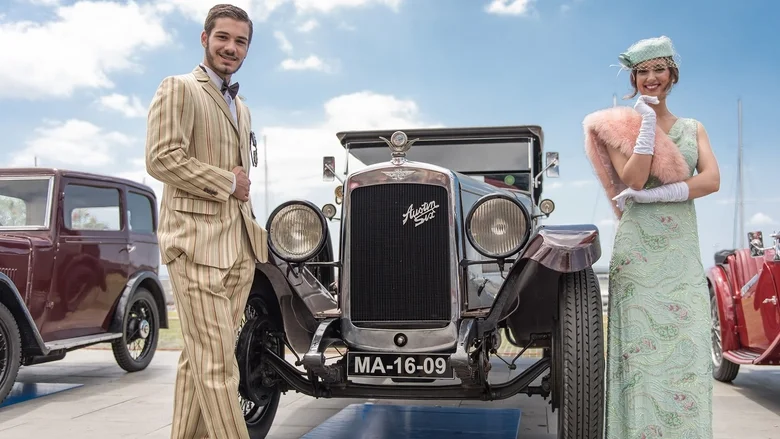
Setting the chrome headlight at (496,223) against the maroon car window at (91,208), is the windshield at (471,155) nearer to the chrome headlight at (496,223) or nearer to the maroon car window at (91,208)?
the chrome headlight at (496,223)

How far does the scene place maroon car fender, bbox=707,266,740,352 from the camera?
508 cm

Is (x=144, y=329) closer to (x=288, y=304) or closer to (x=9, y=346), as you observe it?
(x=9, y=346)

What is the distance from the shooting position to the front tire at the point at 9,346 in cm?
462

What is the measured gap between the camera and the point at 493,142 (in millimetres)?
4707

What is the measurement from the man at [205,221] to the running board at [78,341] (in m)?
3.30

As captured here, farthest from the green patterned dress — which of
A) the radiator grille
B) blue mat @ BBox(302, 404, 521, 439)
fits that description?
blue mat @ BBox(302, 404, 521, 439)

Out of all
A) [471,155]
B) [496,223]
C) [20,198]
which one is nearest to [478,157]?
[471,155]

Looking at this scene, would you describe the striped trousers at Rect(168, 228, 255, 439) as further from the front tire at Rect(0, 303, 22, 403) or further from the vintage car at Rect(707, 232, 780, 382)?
the vintage car at Rect(707, 232, 780, 382)

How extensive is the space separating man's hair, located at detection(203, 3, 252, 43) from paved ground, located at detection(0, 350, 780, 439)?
222 cm

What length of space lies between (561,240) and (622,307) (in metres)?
0.37

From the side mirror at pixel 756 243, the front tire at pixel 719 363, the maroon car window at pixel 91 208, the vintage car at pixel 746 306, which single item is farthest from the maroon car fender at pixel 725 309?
Answer: the maroon car window at pixel 91 208

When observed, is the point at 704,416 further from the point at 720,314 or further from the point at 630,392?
the point at 720,314

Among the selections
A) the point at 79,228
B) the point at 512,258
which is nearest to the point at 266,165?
the point at 79,228

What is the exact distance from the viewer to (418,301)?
3.11m
